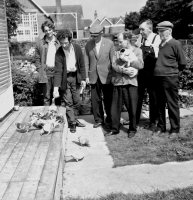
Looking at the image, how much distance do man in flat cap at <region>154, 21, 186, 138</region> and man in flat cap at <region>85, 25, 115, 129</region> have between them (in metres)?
0.98

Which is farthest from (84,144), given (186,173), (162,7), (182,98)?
(162,7)

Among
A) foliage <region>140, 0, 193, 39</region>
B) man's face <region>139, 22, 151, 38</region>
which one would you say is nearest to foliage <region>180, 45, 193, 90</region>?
man's face <region>139, 22, 151, 38</region>

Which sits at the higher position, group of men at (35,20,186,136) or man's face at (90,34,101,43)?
man's face at (90,34,101,43)

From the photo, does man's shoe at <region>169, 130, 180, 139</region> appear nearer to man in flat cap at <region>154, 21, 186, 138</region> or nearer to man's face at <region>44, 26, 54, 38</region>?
man in flat cap at <region>154, 21, 186, 138</region>

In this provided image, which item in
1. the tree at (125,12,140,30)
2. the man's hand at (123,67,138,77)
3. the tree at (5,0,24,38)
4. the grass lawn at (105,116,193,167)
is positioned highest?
the tree at (125,12,140,30)

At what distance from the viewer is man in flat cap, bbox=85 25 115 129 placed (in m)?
6.63

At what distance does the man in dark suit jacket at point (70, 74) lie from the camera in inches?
254

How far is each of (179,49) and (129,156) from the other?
6.34ft

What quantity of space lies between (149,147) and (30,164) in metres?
2.27

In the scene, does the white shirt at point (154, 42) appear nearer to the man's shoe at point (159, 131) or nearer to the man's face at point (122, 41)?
the man's face at point (122, 41)

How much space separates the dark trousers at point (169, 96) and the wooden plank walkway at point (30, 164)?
1.81 m

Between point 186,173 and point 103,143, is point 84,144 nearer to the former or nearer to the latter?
point 103,143

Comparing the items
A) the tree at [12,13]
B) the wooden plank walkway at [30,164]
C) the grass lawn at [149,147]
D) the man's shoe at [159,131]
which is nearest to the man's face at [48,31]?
the wooden plank walkway at [30,164]

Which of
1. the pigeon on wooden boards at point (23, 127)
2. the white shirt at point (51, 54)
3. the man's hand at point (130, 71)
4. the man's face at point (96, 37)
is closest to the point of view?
the pigeon on wooden boards at point (23, 127)
